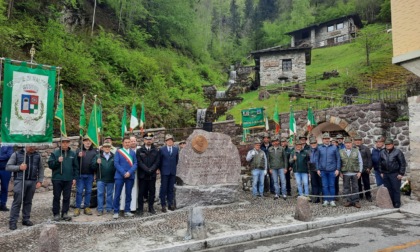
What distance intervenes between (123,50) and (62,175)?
21.1m

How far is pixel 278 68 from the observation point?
33844 millimetres

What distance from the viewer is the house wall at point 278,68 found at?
33062 mm

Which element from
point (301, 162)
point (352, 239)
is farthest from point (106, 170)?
point (352, 239)

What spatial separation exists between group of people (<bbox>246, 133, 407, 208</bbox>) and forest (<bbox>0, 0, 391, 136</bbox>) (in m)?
9.97

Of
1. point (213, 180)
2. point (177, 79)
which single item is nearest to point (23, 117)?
point (213, 180)

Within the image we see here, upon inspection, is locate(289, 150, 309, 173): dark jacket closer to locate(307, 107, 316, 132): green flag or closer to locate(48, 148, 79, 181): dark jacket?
locate(307, 107, 316, 132): green flag

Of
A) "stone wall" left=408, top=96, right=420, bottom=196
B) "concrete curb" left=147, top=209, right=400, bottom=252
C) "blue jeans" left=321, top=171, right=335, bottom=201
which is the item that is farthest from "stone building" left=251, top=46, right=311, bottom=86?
"concrete curb" left=147, top=209, right=400, bottom=252

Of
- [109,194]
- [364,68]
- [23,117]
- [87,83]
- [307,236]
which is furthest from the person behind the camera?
[364,68]

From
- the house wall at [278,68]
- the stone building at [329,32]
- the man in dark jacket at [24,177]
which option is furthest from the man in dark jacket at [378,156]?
the stone building at [329,32]

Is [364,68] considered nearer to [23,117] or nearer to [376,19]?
[376,19]

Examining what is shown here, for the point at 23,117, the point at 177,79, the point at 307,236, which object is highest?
the point at 177,79

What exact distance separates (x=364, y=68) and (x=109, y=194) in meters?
29.7

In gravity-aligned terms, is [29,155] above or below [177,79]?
below

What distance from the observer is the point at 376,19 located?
50.4 metres
